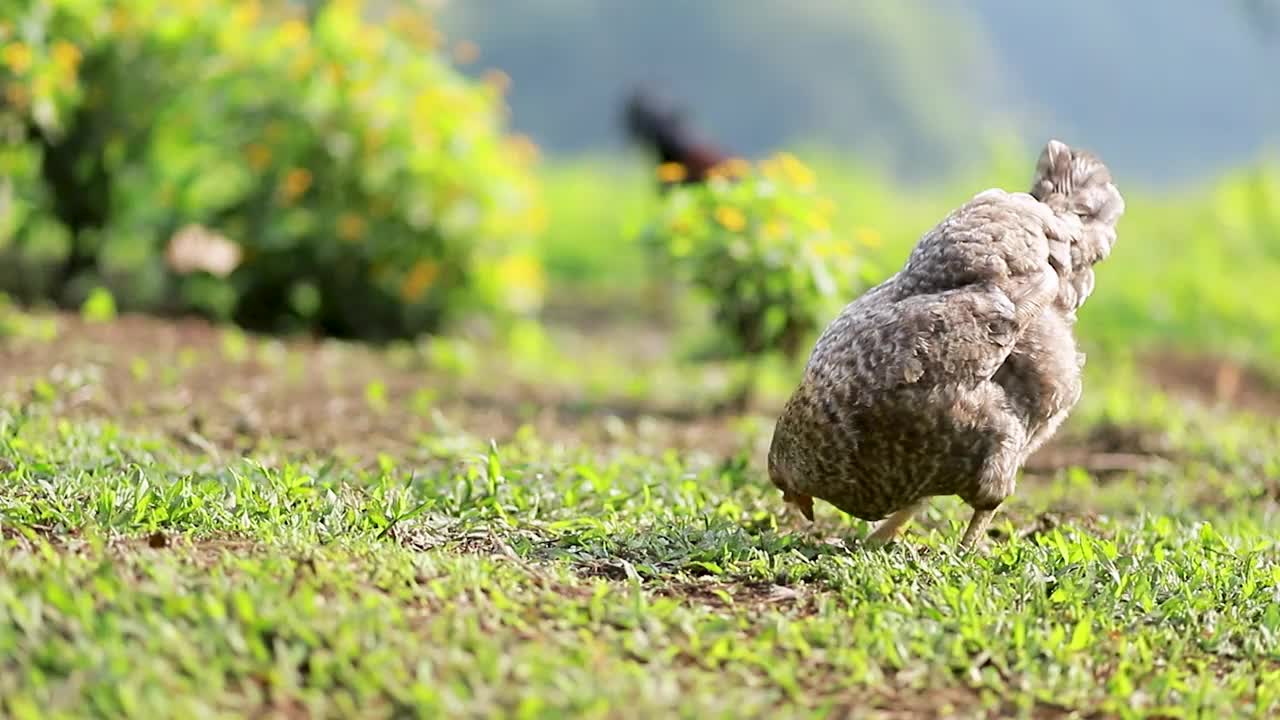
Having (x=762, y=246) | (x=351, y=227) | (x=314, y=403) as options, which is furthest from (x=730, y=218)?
(x=351, y=227)

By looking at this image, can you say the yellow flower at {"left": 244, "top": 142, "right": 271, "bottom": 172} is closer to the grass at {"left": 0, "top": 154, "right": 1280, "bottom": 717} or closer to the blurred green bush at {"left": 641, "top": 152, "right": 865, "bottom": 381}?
the grass at {"left": 0, "top": 154, "right": 1280, "bottom": 717}

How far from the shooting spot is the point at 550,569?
379 centimetres

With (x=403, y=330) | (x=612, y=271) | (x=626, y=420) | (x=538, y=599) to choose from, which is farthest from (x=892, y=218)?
(x=538, y=599)

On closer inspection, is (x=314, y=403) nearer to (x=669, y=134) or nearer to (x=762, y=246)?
(x=762, y=246)

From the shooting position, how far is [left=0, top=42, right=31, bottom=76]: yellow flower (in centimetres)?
733

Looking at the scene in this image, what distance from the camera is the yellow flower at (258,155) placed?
8.88 m

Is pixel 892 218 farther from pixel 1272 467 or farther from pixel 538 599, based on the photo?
pixel 538 599

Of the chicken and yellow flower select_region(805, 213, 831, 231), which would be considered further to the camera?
yellow flower select_region(805, 213, 831, 231)

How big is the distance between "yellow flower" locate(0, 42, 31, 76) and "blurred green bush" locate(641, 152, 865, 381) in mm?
3419

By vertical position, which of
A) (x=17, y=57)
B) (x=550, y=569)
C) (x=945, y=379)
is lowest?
(x=550, y=569)

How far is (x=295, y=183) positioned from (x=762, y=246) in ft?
11.8

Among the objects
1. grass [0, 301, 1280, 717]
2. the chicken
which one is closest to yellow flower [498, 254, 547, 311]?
grass [0, 301, 1280, 717]

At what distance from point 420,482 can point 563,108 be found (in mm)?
18342

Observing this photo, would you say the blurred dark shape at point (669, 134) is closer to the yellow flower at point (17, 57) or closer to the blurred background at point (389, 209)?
the blurred background at point (389, 209)
